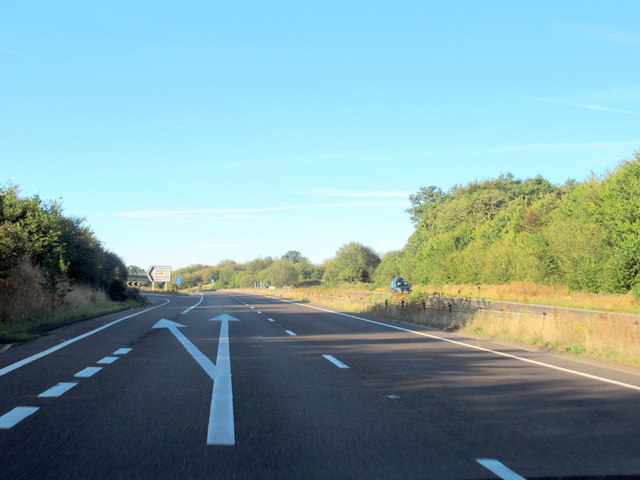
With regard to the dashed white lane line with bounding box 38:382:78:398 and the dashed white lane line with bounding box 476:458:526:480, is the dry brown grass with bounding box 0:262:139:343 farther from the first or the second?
the dashed white lane line with bounding box 476:458:526:480

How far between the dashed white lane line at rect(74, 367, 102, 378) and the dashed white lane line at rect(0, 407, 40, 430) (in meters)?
2.67

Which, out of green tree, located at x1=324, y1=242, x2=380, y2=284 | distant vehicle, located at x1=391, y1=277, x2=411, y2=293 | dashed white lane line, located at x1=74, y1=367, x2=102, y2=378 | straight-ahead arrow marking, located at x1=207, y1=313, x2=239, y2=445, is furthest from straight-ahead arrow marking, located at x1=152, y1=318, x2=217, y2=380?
green tree, located at x1=324, y1=242, x2=380, y2=284

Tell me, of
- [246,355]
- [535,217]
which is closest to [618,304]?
[535,217]

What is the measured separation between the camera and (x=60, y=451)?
5.62 m

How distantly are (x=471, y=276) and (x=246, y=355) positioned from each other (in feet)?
186

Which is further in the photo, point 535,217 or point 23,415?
point 535,217

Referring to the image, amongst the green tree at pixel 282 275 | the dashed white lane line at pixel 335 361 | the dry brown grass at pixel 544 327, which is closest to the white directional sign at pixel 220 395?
the dashed white lane line at pixel 335 361

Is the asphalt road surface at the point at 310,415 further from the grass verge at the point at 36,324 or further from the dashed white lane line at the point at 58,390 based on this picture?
the grass verge at the point at 36,324

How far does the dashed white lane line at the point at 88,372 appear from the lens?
396 inches

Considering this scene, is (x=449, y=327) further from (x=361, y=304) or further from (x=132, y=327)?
(x=361, y=304)

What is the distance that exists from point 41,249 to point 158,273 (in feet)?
209

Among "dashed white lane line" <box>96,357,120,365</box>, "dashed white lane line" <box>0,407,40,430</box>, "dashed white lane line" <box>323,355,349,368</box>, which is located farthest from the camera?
"dashed white lane line" <box>323,355,349,368</box>

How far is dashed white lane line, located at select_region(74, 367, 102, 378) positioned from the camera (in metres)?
10.1

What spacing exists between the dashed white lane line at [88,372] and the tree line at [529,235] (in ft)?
120
